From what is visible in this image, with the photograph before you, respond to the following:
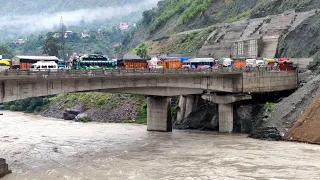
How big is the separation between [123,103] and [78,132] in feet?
59.3

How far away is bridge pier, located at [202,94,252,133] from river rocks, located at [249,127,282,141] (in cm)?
664

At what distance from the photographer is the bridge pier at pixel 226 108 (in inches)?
2444

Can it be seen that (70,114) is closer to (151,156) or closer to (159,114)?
(159,114)

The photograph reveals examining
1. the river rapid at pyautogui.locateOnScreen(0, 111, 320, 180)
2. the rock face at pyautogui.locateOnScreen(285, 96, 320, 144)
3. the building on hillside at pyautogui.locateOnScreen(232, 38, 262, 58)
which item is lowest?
the river rapid at pyautogui.locateOnScreen(0, 111, 320, 180)

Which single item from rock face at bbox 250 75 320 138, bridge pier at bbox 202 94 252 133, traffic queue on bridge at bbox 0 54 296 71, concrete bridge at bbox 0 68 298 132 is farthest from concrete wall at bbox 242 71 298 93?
rock face at bbox 250 75 320 138

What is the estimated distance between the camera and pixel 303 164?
3975cm

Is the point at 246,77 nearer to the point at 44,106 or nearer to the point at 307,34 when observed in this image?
the point at 307,34

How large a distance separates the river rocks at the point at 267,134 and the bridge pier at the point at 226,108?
6636mm

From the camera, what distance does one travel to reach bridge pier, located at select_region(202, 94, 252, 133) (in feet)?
204

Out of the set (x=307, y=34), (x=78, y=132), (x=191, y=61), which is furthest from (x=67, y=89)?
(x=307, y=34)

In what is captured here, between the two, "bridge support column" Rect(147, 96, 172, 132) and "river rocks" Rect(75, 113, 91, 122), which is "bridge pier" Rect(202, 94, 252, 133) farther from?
"river rocks" Rect(75, 113, 91, 122)

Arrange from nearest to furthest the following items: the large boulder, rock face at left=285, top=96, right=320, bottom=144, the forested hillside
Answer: rock face at left=285, top=96, right=320, bottom=144
the large boulder
the forested hillside

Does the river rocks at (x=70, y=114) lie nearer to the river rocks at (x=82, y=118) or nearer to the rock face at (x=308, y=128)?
the river rocks at (x=82, y=118)

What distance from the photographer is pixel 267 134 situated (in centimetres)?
5369
